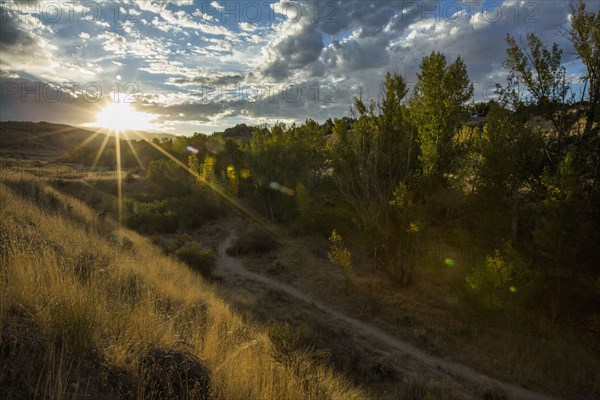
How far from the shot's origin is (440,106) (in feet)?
45.8

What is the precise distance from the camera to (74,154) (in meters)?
76.9

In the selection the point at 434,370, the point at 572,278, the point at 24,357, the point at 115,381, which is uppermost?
the point at 24,357

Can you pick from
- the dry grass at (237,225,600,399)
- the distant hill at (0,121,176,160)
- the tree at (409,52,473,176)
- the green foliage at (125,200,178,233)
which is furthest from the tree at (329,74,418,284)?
the distant hill at (0,121,176,160)

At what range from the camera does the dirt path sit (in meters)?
9.50

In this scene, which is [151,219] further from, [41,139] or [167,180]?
[41,139]

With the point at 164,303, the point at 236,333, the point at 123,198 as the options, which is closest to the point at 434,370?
the point at 236,333

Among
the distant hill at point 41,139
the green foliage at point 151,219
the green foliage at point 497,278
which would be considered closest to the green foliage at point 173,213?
the green foliage at point 151,219

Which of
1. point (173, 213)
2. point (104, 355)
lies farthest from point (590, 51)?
point (173, 213)

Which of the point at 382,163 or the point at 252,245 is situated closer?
the point at 382,163

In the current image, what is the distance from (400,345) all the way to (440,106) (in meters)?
9.41

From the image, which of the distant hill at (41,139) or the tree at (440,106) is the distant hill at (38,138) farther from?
the tree at (440,106)

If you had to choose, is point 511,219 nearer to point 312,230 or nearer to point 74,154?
point 312,230

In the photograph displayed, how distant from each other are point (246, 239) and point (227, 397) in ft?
67.7

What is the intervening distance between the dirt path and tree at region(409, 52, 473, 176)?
668 cm
